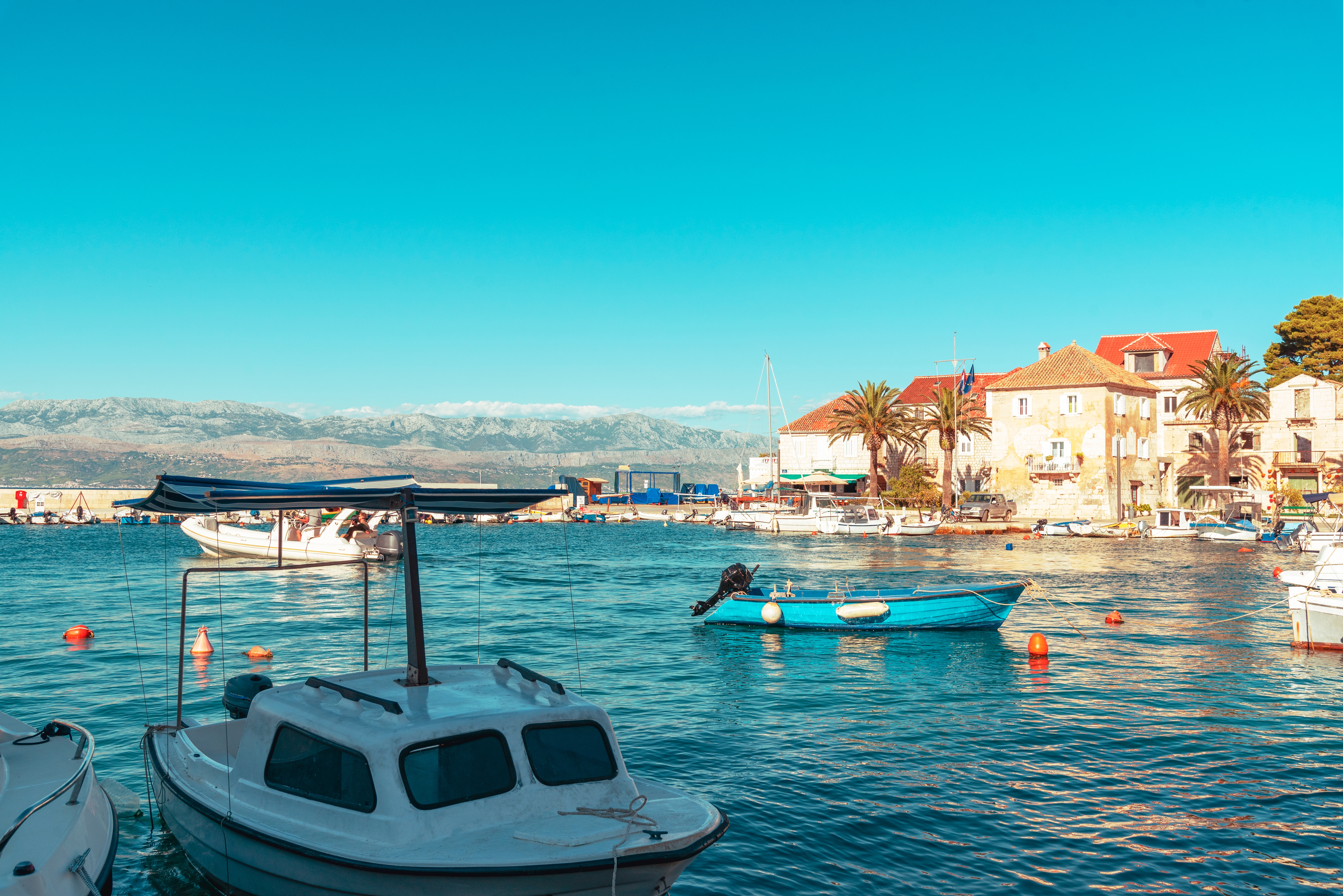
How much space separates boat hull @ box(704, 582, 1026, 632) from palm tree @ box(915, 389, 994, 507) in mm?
51215

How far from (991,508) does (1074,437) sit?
811 cm

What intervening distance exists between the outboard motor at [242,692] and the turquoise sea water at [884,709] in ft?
5.37

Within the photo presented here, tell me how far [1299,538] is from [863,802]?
5365cm

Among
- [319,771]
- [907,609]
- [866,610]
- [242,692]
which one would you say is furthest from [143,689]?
[907,609]

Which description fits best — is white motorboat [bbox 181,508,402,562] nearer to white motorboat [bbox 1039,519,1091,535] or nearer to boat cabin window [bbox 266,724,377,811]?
boat cabin window [bbox 266,724,377,811]

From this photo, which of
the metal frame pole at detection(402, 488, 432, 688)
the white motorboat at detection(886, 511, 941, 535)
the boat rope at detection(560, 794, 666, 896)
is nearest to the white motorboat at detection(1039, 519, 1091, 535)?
the white motorboat at detection(886, 511, 941, 535)

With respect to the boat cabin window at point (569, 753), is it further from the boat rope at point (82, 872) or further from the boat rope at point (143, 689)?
the boat rope at point (143, 689)

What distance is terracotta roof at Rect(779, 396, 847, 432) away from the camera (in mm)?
92000

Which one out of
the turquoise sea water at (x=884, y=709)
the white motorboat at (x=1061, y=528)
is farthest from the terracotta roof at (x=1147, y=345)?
the turquoise sea water at (x=884, y=709)

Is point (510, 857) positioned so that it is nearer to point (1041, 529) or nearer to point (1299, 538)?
point (1299, 538)

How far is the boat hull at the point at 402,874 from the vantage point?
7422mm

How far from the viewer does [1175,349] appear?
84.4m

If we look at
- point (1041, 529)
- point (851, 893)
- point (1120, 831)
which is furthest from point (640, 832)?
point (1041, 529)

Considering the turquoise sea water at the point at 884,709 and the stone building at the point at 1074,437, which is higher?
the stone building at the point at 1074,437
